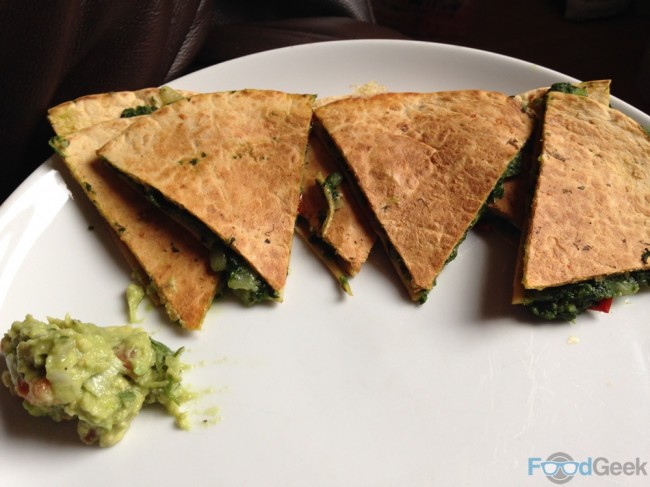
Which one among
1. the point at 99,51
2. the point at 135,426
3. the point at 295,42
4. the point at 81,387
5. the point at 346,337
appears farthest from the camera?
the point at 295,42

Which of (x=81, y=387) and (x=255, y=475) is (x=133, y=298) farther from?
(x=255, y=475)

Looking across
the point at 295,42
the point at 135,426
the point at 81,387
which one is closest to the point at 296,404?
the point at 135,426

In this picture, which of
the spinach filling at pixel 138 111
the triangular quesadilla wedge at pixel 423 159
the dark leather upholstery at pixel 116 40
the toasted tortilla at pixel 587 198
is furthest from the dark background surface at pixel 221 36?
the toasted tortilla at pixel 587 198

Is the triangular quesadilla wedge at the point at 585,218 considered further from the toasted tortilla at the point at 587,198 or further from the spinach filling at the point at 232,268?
the spinach filling at the point at 232,268

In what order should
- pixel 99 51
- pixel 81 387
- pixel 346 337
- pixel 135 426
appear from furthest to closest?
pixel 99 51 < pixel 346 337 < pixel 135 426 < pixel 81 387

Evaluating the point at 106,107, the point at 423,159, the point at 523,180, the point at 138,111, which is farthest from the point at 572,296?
the point at 106,107

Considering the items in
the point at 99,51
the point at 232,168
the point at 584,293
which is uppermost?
the point at 99,51
